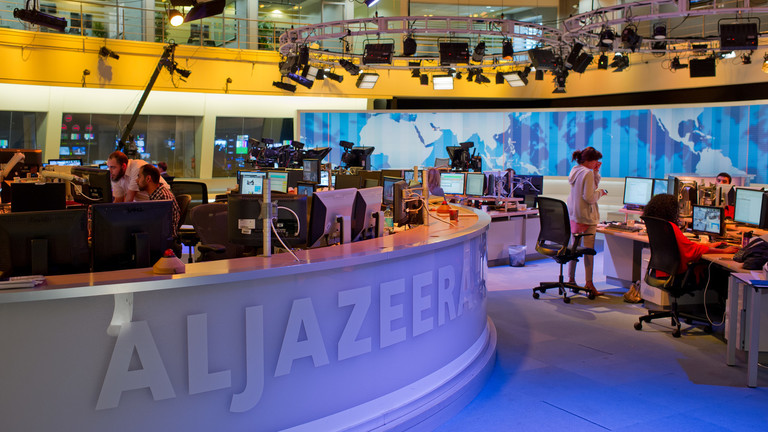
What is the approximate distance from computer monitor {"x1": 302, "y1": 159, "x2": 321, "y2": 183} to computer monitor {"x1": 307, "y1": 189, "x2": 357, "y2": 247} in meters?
4.69

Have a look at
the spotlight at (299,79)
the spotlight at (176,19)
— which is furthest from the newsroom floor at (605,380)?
the spotlight at (299,79)

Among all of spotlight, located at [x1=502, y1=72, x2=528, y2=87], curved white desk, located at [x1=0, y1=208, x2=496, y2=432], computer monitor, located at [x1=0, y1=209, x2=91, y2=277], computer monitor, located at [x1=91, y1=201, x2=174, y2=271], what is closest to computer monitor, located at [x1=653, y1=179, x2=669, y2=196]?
curved white desk, located at [x1=0, y1=208, x2=496, y2=432]

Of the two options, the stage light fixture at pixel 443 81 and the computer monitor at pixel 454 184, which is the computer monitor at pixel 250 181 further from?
the stage light fixture at pixel 443 81

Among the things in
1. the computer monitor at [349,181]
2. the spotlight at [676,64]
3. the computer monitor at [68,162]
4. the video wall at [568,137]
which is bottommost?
the computer monitor at [349,181]

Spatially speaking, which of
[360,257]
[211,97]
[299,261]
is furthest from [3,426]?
[211,97]

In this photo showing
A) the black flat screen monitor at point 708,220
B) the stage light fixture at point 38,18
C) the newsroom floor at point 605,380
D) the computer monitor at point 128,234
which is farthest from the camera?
the stage light fixture at point 38,18

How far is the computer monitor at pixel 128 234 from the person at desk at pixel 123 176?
2657mm

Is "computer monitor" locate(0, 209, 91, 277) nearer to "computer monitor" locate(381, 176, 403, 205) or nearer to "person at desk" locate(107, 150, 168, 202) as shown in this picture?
"person at desk" locate(107, 150, 168, 202)

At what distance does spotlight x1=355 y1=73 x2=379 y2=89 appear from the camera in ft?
48.6

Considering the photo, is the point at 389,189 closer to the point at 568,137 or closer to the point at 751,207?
the point at 751,207

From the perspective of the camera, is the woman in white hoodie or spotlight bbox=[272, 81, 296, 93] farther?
spotlight bbox=[272, 81, 296, 93]

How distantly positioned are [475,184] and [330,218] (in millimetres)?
5406

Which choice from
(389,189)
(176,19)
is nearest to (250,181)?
(389,189)

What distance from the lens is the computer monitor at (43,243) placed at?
3133 millimetres
